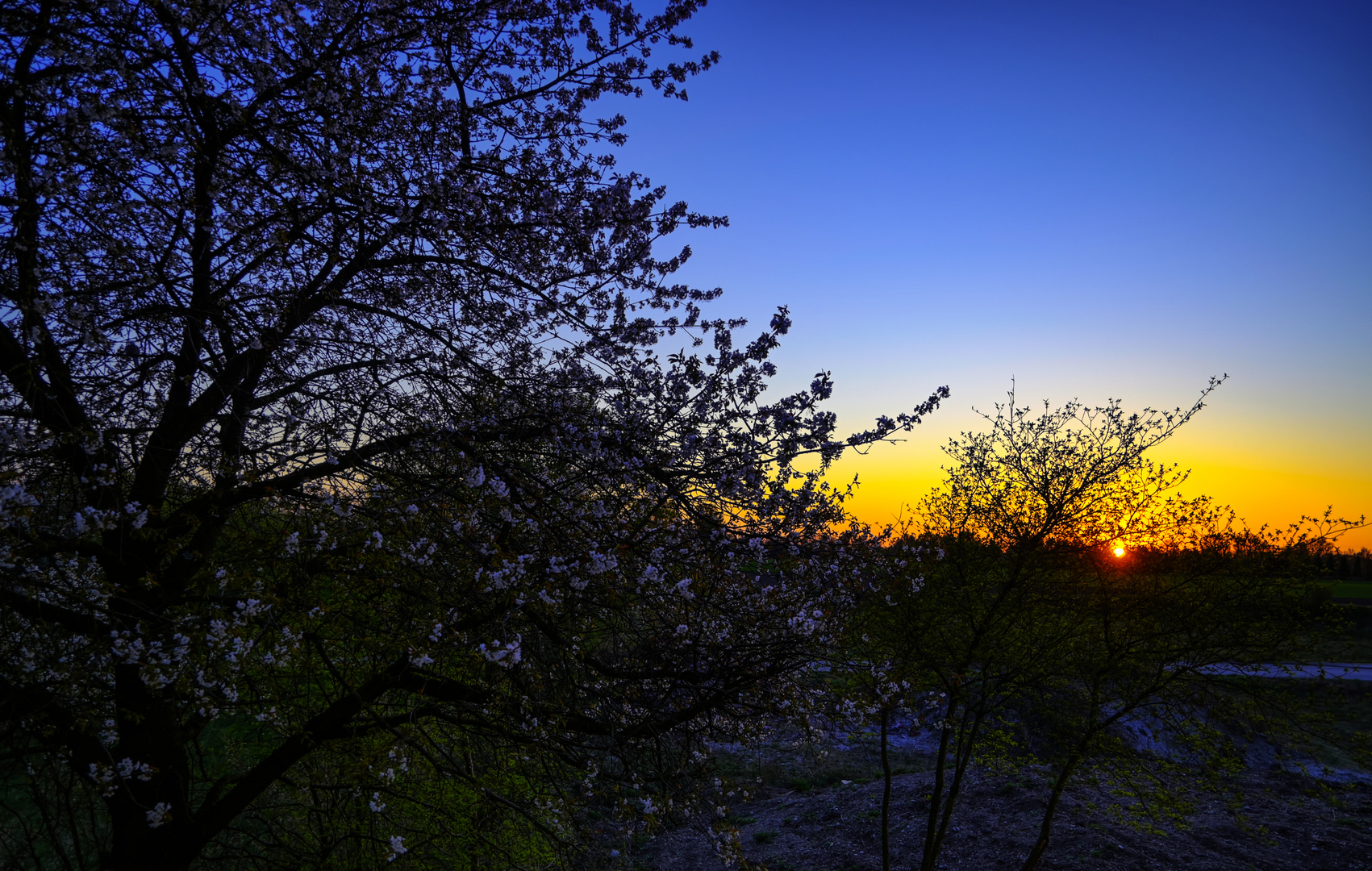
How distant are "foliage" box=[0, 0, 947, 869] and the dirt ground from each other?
489 inches

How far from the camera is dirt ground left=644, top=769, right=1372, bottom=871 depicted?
13812mm

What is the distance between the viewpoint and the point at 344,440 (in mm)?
5160

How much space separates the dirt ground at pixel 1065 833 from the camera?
544 inches

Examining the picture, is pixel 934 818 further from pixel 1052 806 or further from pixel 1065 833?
pixel 1065 833

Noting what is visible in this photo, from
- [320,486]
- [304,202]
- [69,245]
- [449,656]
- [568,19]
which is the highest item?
[568,19]

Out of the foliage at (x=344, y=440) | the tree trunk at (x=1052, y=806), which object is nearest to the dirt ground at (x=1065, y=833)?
the tree trunk at (x=1052, y=806)

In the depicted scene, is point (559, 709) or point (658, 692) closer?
point (559, 709)

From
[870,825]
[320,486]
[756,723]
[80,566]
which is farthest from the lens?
[870,825]

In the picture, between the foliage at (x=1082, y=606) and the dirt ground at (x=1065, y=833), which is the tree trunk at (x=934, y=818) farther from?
the dirt ground at (x=1065, y=833)

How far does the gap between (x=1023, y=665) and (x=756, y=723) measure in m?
6.68

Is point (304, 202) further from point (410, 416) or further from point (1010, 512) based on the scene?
point (1010, 512)

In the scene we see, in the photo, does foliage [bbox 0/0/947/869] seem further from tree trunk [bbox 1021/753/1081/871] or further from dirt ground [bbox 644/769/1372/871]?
dirt ground [bbox 644/769/1372/871]

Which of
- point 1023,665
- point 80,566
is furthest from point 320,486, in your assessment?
point 1023,665

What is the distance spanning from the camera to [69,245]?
13.5ft
